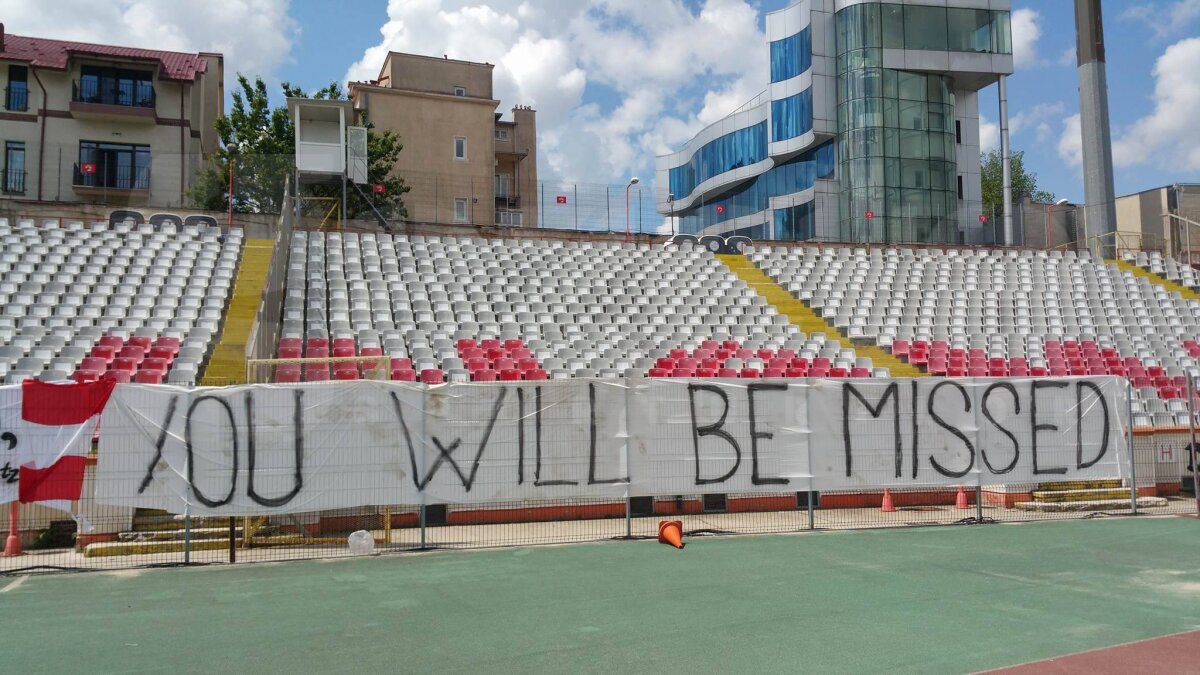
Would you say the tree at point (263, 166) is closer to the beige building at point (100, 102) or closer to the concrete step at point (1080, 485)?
the beige building at point (100, 102)

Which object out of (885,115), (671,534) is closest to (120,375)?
(671,534)

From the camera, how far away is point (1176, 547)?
9727 mm

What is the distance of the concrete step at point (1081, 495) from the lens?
13.1 meters

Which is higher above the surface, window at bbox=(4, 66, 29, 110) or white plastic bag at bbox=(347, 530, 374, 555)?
window at bbox=(4, 66, 29, 110)

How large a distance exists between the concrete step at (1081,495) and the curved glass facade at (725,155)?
123 ft

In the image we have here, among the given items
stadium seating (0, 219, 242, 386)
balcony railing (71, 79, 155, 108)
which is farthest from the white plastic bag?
balcony railing (71, 79, 155, 108)

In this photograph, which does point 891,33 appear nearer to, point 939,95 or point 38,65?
point 939,95

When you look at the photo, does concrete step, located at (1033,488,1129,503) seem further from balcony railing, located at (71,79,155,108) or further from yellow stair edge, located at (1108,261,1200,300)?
balcony railing, located at (71,79,155,108)

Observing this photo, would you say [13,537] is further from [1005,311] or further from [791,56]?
[791,56]

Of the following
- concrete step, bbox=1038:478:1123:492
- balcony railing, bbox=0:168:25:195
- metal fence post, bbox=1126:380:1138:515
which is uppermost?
balcony railing, bbox=0:168:25:195

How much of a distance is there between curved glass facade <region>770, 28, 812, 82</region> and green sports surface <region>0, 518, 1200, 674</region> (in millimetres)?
36329

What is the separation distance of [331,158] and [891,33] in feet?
85.0

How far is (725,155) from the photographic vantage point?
5378 cm

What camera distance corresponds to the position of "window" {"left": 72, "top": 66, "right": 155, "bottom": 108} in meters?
40.1
